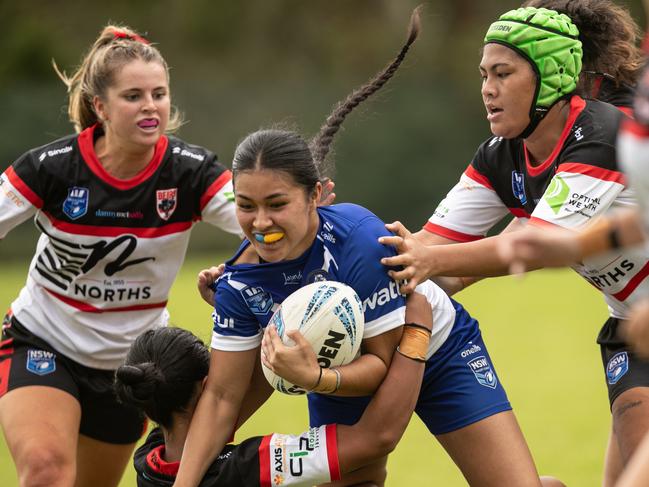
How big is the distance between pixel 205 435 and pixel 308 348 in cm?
61

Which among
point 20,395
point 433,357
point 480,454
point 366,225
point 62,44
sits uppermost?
point 366,225

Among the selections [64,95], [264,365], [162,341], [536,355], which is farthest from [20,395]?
[64,95]

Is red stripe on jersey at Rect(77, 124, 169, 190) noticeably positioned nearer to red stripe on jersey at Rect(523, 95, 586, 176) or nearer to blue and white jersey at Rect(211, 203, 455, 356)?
blue and white jersey at Rect(211, 203, 455, 356)

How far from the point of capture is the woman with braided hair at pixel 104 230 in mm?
5223

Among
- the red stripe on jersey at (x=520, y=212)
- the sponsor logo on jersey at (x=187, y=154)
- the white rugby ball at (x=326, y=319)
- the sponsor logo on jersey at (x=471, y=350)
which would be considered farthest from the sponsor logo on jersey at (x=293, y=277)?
the sponsor logo on jersey at (x=187, y=154)

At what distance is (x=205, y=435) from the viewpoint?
410 centimetres

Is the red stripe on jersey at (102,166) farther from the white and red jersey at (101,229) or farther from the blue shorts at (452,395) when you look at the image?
the blue shorts at (452,395)

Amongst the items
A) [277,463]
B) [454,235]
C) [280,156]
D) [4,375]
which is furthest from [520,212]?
[4,375]

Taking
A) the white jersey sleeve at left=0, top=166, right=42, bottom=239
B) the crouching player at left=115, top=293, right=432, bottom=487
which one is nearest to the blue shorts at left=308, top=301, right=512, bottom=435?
the crouching player at left=115, top=293, right=432, bottom=487

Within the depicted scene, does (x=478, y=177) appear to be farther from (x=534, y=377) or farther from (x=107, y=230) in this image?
(x=534, y=377)

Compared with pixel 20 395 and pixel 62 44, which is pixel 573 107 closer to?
pixel 20 395

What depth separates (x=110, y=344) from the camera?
5.42 meters

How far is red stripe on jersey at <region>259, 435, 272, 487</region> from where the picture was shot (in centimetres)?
403

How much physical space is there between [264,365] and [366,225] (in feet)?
2.20
